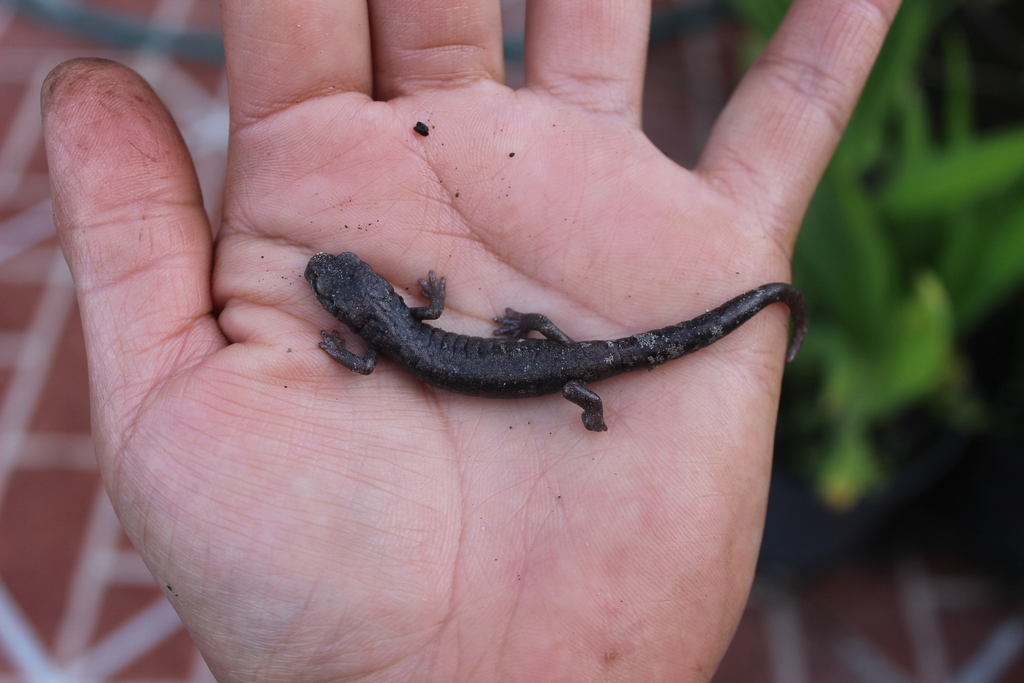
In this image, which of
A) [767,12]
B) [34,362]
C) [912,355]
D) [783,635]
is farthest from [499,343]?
[34,362]

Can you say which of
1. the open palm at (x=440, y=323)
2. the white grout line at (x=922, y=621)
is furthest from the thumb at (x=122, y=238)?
the white grout line at (x=922, y=621)

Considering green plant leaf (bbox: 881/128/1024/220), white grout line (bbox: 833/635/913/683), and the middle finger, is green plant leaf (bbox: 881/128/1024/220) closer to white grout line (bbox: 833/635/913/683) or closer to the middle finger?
the middle finger

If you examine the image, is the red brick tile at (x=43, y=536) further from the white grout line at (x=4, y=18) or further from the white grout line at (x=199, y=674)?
the white grout line at (x=4, y=18)

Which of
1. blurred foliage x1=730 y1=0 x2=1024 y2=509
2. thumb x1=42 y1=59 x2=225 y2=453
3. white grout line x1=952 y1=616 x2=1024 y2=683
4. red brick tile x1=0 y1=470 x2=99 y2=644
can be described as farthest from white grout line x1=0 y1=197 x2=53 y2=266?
white grout line x1=952 y1=616 x2=1024 y2=683

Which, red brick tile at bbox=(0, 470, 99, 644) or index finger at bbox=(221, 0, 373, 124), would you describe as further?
red brick tile at bbox=(0, 470, 99, 644)

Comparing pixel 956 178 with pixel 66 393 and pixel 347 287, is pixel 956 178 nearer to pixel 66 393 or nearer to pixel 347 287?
pixel 347 287
